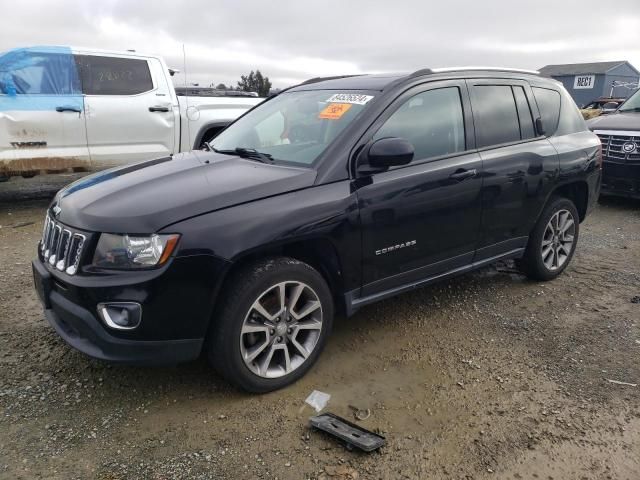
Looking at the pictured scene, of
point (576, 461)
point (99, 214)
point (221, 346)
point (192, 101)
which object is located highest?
point (192, 101)

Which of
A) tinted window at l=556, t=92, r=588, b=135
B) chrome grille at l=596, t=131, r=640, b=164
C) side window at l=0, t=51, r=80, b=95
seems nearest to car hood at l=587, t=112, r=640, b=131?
chrome grille at l=596, t=131, r=640, b=164

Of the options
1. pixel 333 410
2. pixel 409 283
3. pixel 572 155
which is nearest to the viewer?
pixel 333 410

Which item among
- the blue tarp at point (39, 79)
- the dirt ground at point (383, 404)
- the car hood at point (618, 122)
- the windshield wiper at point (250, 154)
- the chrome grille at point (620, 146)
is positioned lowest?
the dirt ground at point (383, 404)

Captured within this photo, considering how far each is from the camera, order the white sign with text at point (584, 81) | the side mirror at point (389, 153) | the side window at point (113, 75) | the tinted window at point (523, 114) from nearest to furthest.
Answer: the side mirror at point (389, 153), the tinted window at point (523, 114), the side window at point (113, 75), the white sign with text at point (584, 81)

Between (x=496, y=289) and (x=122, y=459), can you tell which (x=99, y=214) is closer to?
(x=122, y=459)

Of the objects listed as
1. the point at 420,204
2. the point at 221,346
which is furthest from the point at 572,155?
the point at 221,346

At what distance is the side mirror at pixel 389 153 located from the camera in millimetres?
3074

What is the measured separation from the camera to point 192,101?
7.59 meters

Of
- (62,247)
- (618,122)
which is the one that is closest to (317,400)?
(62,247)

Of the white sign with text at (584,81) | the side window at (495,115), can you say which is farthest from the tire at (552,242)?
the white sign with text at (584,81)

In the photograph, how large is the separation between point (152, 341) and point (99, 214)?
711 mm

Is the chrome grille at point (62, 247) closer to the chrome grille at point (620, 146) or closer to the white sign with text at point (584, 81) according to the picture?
the chrome grille at point (620, 146)

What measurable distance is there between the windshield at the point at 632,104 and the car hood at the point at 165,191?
24.6ft

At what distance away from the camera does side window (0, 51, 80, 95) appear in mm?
6273
